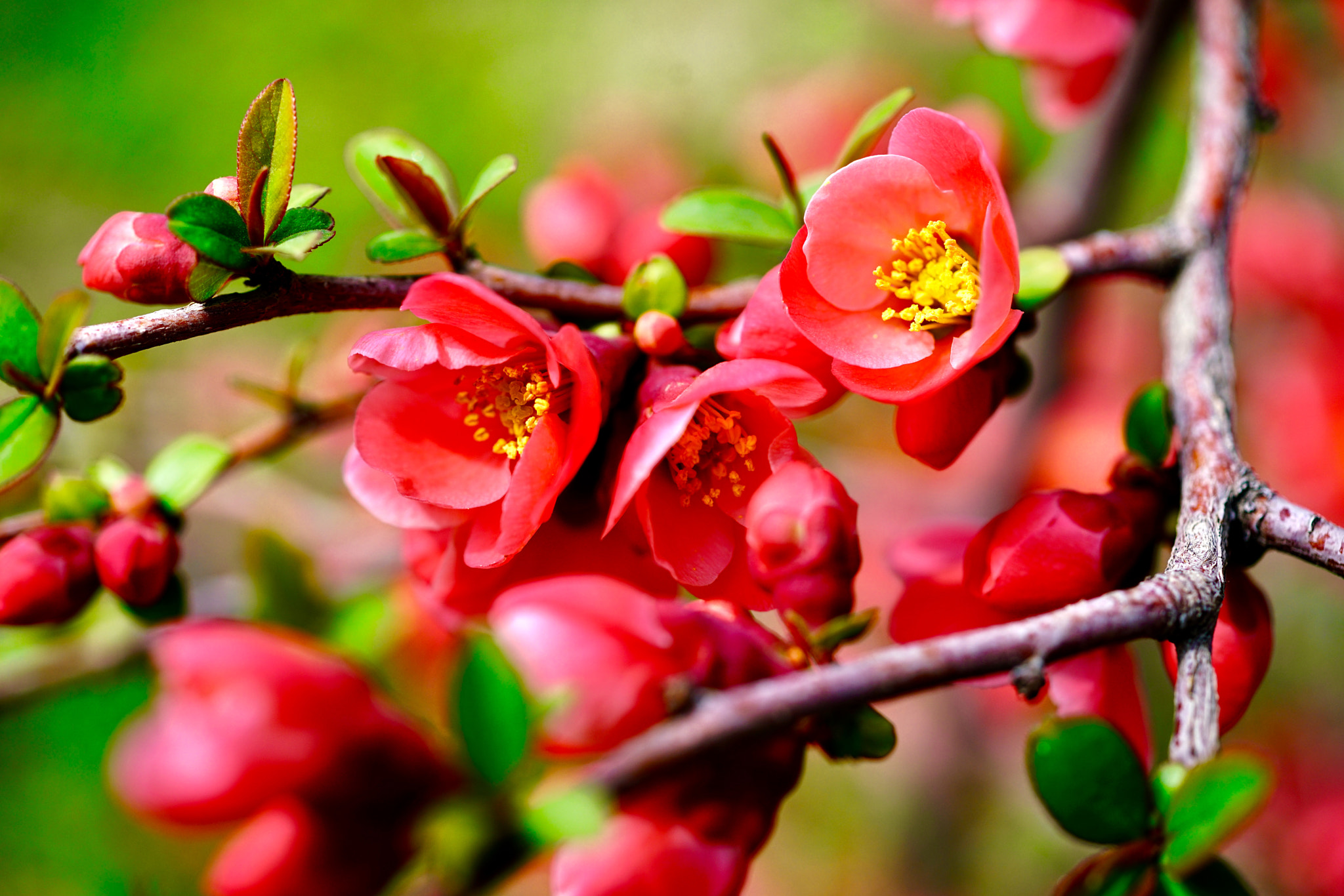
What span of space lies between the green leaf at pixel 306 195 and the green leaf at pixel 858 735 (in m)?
0.47

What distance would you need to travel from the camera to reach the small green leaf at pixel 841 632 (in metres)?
0.49

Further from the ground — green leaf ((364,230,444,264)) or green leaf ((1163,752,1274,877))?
green leaf ((364,230,444,264))

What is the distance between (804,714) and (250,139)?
0.48m

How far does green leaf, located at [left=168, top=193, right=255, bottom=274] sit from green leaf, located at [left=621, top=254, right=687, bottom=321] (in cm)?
Answer: 25

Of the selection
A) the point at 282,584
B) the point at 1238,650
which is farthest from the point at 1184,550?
the point at 282,584

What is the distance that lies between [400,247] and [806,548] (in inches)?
13.8

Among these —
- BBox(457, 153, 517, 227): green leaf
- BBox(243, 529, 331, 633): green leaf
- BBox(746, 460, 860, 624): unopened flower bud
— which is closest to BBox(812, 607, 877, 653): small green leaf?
BBox(746, 460, 860, 624): unopened flower bud

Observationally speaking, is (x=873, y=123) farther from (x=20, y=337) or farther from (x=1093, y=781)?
(x=20, y=337)

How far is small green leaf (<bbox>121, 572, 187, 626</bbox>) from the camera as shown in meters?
0.72

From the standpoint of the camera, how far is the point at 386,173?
0.65m

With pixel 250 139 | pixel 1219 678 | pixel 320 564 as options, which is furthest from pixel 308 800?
pixel 320 564

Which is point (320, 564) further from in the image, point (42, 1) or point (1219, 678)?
point (42, 1)

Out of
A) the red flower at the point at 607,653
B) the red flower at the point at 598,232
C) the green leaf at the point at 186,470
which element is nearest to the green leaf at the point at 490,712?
the red flower at the point at 607,653

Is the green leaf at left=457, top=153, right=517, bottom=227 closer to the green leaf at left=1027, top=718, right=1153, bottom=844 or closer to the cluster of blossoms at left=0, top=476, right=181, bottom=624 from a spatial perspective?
the cluster of blossoms at left=0, top=476, right=181, bottom=624
